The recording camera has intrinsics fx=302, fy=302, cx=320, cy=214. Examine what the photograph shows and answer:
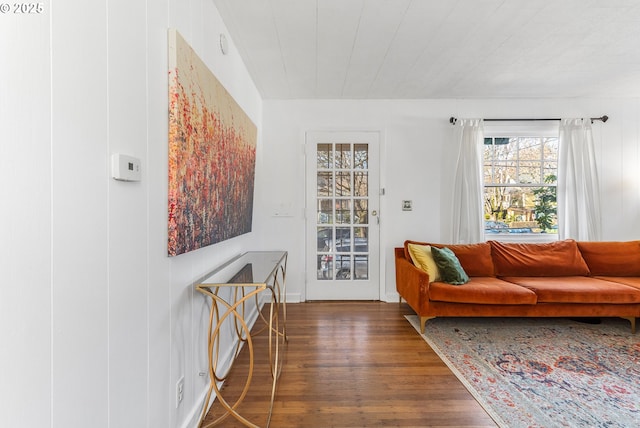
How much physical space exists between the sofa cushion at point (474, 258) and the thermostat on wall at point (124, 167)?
9.29ft

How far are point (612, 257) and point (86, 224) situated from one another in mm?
4589

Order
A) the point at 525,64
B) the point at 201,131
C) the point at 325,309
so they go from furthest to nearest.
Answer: the point at 325,309
the point at 525,64
the point at 201,131

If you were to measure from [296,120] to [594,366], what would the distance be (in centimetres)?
361

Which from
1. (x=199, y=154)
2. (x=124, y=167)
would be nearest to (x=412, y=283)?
(x=199, y=154)

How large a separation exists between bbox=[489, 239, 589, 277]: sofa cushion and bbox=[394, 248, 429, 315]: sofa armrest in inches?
41.7

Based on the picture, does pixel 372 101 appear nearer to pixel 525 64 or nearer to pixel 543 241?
pixel 525 64

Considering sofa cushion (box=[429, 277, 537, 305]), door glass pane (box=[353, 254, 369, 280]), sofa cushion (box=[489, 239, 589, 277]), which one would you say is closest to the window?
sofa cushion (box=[489, 239, 589, 277])

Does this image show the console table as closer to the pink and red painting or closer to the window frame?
the pink and red painting

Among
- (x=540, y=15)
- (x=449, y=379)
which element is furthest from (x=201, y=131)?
(x=540, y=15)

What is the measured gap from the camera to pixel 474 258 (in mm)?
3314

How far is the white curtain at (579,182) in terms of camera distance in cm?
357

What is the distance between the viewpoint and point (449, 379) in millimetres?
2072

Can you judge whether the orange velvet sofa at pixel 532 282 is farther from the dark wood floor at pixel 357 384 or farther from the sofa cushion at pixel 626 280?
the dark wood floor at pixel 357 384

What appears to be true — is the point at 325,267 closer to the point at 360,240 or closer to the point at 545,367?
the point at 360,240
